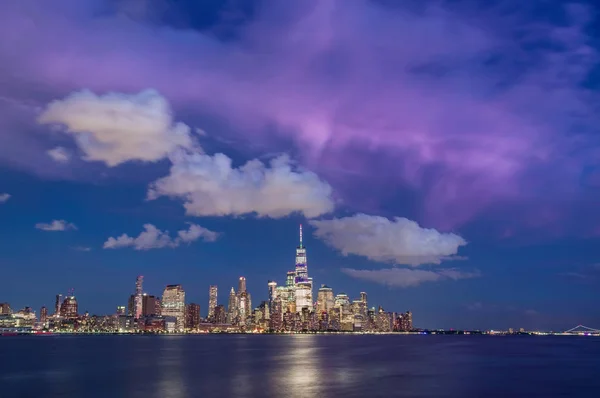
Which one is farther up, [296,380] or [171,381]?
[171,381]

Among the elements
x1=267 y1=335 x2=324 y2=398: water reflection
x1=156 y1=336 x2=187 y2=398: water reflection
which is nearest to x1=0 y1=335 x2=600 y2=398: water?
x1=156 y1=336 x2=187 y2=398: water reflection

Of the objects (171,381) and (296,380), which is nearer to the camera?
(171,381)

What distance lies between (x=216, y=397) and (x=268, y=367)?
43279 millimetres

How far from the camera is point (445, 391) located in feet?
257

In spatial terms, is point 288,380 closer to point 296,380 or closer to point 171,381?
point 296,380

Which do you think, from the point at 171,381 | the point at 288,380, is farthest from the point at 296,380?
the point at 171,381

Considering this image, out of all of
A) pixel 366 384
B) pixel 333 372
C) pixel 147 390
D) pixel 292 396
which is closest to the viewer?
pixel 292 396

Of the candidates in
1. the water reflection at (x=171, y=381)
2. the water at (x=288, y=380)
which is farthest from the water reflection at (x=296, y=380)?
the water reflection at (x=171, y=381)

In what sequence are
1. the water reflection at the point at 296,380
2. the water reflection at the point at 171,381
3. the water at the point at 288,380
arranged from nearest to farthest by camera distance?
the water reflection at the point at 171,381
the water reflection at the point at 296,380
the water at the point at 288,380

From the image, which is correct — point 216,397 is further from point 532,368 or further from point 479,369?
point 532,368

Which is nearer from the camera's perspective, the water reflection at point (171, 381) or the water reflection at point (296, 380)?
the water reflection at point (171, 381)

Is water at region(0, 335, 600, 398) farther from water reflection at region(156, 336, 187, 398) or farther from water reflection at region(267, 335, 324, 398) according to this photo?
water reflection at region(267, 335, 324, 398)

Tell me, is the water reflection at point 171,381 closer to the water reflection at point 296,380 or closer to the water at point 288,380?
the water at point 288,380

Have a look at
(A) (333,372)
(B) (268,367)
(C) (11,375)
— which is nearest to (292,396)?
(A) (333,372)
